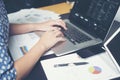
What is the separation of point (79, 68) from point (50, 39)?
9.3 inches

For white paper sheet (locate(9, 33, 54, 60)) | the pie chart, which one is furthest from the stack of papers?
white paper sheet (locate(9, 33, 54, 60))

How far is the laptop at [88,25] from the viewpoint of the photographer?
41.4 inches

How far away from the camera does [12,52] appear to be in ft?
3.59

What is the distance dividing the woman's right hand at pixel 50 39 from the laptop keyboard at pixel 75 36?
0.05 meters

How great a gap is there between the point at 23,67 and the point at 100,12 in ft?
1.50

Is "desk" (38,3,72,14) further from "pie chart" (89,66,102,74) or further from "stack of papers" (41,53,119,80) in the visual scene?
"pie chart" (89,66,102,74)

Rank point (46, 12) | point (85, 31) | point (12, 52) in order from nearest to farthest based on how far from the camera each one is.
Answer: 1. point (12, 52)
2. point (85, 31)
3. point (46, 12)

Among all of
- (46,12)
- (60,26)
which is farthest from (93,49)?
(46,12)

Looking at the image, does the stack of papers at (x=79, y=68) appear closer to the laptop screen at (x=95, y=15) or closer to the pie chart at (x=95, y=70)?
the pie chart at (x=95, y=70)

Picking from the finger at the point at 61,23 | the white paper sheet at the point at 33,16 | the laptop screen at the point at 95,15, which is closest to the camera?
the laptop screen at the point at 95,15

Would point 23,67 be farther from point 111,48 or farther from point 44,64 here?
point 111,48

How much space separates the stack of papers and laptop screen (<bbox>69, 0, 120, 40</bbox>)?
0.14 meters

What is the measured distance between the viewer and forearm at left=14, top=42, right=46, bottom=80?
948 millimetres

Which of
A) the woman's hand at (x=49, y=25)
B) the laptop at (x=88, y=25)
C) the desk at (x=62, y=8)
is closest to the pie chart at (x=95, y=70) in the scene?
the laptop at (x=88, y=25)
